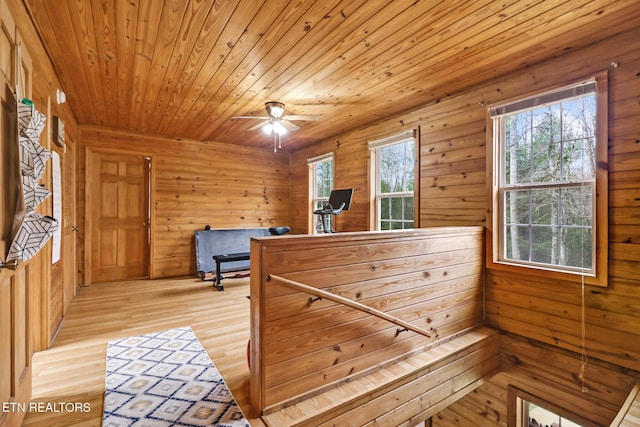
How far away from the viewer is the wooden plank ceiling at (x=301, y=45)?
6.03ft

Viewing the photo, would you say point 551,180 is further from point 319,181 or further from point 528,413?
point 319,181

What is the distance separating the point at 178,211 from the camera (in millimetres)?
5074

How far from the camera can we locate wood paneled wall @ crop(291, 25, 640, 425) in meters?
2.10

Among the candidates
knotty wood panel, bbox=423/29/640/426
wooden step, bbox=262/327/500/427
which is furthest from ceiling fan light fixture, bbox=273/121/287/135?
wooden step, bbox=262/327/500/427

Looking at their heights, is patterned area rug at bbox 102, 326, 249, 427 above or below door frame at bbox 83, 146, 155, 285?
below

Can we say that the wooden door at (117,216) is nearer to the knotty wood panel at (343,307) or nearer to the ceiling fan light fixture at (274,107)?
the ceiling fan light fixture at (274,107)

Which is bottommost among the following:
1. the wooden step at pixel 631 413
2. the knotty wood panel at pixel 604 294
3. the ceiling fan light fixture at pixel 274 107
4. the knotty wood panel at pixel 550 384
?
the knotty wood panel at pixel 550 384

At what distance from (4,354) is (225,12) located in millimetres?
2192

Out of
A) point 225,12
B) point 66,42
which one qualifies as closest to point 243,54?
point 225,12

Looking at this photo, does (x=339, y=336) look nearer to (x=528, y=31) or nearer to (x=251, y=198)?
(x=528, y=31)

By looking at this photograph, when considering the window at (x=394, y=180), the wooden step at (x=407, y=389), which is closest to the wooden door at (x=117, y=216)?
the window at (x=394, y=180)

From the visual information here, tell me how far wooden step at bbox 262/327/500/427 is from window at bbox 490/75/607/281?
3.12 ft

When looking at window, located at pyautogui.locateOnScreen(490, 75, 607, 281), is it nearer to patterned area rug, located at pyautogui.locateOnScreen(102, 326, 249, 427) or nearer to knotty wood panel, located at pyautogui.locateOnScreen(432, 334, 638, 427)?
knotty wood panel, located at pyautogui.locateOnScreen(432, 334, 638, 427)

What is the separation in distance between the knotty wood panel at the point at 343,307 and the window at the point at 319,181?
112 inches
